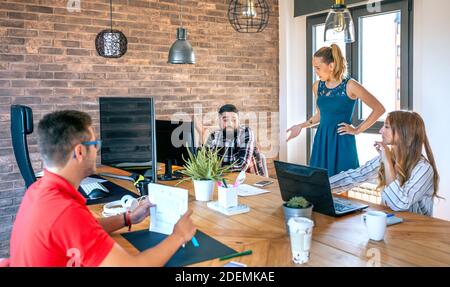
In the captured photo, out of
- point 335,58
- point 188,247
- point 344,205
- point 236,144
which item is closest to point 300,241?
point 188,247

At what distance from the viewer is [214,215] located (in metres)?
1.99

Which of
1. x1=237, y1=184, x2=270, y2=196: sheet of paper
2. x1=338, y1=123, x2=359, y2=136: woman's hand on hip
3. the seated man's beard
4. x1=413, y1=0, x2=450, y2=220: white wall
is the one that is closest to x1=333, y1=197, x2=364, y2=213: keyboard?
x1=237, y1=184, x2=270, y2=196: sheet of paper

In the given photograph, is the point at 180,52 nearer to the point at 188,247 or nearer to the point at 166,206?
the point at 166,206

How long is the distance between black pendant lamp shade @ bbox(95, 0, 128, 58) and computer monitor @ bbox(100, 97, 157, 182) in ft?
3.41

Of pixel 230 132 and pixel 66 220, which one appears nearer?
pixel 66 220

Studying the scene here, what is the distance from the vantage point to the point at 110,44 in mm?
3641

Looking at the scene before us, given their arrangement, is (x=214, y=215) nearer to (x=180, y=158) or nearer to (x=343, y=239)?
(x=343, y=239)

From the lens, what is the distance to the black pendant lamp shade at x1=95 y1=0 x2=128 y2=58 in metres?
3.64

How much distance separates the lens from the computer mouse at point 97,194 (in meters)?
2.43

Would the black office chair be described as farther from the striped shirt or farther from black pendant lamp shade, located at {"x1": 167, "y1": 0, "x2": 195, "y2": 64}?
the striped shirt

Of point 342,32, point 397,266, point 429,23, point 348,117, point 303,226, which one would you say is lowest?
point 397,266

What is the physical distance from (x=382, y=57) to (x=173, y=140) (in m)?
2.31
